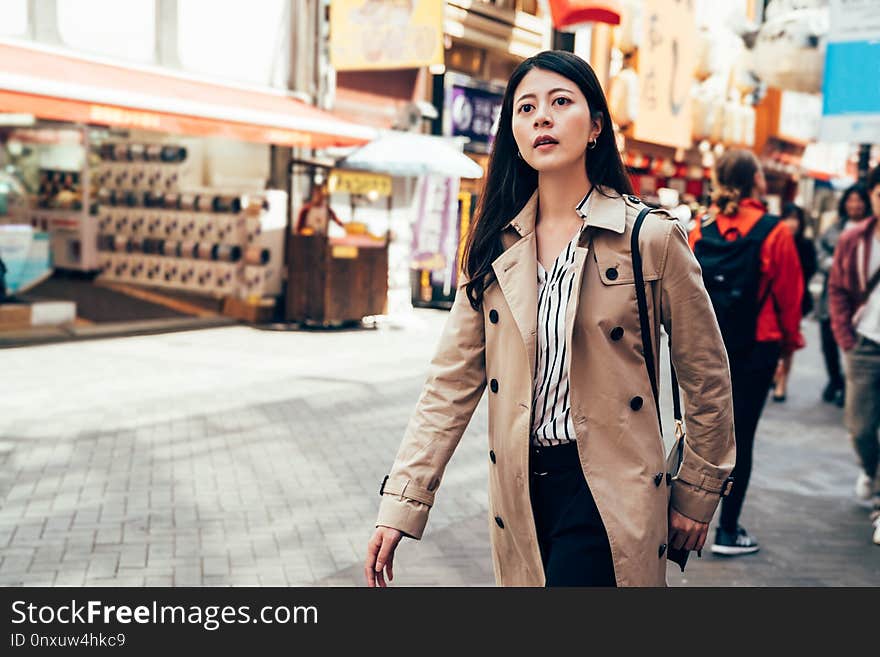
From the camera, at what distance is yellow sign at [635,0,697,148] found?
71.1 feet

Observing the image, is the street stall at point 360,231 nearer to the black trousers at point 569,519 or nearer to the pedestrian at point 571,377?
the pedestrian at point 571,377

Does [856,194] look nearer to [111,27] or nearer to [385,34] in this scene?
[385,34]

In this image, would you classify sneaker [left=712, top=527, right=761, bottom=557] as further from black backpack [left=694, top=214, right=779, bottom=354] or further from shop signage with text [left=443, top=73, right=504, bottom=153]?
shop signage with text [left=443, top=73, right=504, bottom=153]

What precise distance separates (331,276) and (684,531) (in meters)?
11.9

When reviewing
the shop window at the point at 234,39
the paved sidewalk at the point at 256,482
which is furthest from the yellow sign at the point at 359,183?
the paved sidewalk at the point at 256,482

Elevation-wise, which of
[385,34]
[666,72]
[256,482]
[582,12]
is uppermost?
[582,12]

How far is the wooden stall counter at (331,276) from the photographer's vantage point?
14305 millimetres

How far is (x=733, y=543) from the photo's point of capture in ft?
17.9

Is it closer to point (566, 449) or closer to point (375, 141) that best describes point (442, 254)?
point (375, 141)

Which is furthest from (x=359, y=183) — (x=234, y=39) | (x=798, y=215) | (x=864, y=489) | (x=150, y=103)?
Answer: (x=864, y=489)

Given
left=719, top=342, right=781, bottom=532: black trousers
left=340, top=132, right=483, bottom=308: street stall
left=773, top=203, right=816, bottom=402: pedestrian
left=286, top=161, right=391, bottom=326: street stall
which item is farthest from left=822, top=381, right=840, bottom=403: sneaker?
left=286, top=161, right=391, bottom=326: street stall

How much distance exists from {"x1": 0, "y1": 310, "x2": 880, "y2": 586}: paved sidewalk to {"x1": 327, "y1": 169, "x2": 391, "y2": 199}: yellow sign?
4.17 metres
